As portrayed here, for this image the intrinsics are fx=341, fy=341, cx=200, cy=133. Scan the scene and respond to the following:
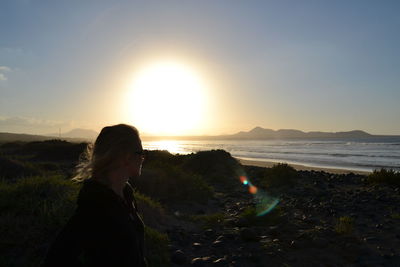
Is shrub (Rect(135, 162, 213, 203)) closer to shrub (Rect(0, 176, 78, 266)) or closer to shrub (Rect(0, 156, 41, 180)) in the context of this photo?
shrub (Rect(0, 156, 41, 180))

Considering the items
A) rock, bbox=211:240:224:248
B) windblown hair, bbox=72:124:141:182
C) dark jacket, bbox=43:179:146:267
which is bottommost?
rock, bbox=211:240:224:248

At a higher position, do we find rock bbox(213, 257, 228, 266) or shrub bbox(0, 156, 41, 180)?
shrub bbox(0, 156, 41, 180)

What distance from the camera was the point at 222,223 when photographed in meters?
9.27

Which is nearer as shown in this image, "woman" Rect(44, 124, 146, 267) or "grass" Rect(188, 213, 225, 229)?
"woman" Rect(44, 124, 146, 267)

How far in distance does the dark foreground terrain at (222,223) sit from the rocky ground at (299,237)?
0.06ft

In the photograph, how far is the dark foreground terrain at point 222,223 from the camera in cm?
607

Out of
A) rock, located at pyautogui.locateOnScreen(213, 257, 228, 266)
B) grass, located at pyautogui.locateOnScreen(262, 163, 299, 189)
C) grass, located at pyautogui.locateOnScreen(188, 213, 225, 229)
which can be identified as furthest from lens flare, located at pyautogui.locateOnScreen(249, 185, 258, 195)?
rock, located at pyautogui.locateOnScreen(213, 257, 228, 266)

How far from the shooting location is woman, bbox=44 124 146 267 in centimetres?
213

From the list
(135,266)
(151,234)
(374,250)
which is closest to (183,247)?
(151,234)

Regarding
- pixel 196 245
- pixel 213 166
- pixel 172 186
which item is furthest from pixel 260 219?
pixel 213 166

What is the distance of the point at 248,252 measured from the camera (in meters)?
6.90

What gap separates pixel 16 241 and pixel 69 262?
4.13 m

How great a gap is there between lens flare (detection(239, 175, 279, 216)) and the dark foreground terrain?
0.87 feet

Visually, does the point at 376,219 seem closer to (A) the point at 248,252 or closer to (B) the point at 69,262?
(A) the point at 248,252
